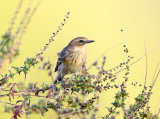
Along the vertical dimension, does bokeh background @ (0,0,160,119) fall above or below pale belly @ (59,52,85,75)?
above

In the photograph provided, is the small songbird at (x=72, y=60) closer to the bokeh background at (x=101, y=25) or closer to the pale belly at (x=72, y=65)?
the pale belly at (x=72, y=65)

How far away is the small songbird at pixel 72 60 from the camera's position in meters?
6.15

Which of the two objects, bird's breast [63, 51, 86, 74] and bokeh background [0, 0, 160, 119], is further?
bokeh background [0, 0, 160, 119]

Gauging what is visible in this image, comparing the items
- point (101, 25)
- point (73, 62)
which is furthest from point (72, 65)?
point (101, 25)

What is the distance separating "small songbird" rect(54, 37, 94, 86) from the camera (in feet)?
20.2

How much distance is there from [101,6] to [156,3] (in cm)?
224

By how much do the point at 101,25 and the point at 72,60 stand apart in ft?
16.5

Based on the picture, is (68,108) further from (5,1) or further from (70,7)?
(70,7)

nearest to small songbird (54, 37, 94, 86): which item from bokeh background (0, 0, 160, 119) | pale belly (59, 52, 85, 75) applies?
pale belly (59, 52, 85, 75)

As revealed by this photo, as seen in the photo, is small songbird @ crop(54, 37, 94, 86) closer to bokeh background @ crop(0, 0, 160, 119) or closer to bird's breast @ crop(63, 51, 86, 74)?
bird's breast @ crop(63, 51, 86, 74)

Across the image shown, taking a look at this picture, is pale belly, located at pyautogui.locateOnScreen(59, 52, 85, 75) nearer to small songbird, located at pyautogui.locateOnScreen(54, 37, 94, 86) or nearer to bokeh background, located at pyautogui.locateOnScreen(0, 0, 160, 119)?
small songbird, located at pyautogui.locateOnScreen(54, 37, 94, 86)

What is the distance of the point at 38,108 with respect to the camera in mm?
3117

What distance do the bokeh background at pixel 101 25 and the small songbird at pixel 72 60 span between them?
84 centimetres

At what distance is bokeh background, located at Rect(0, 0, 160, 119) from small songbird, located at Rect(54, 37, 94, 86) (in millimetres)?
835
